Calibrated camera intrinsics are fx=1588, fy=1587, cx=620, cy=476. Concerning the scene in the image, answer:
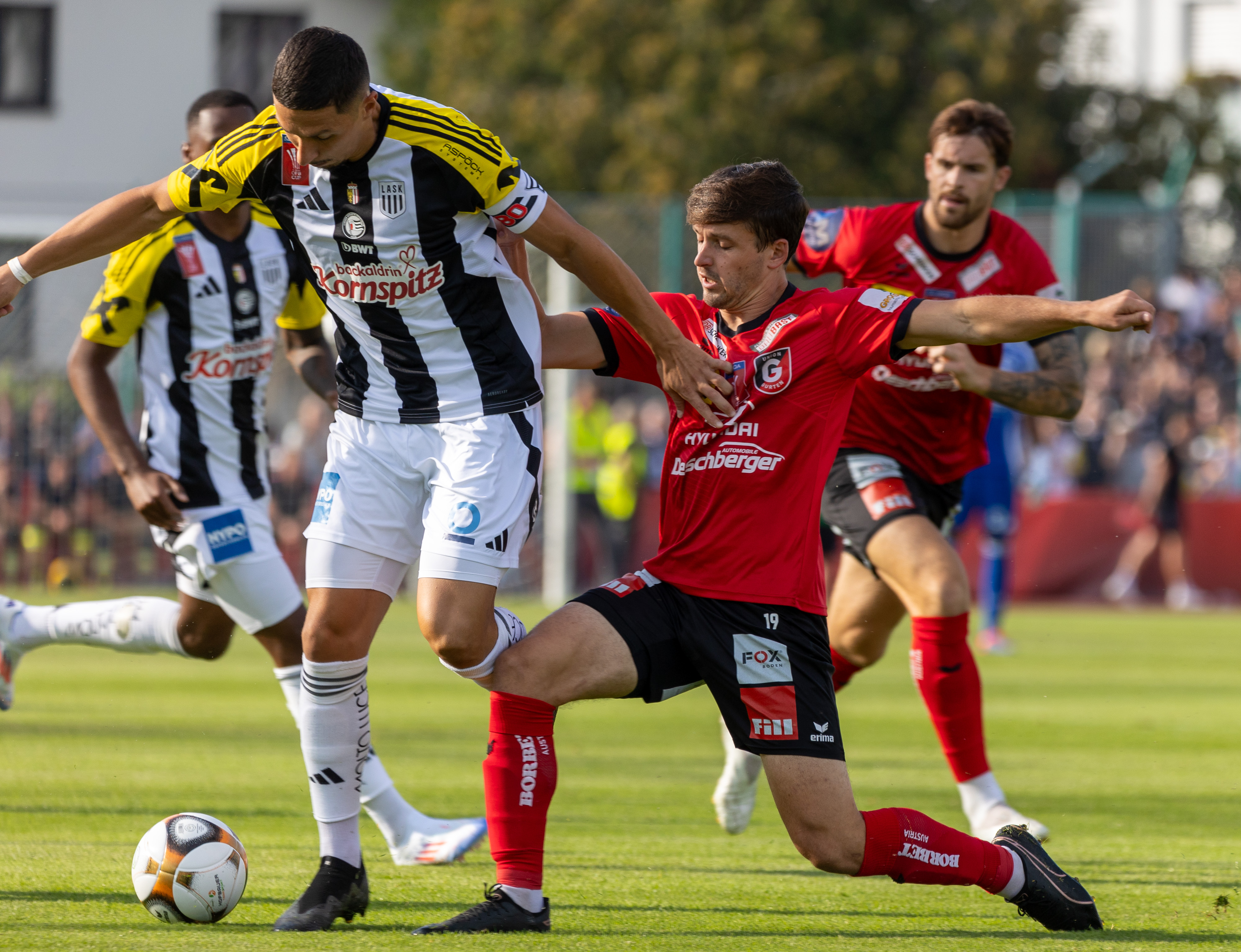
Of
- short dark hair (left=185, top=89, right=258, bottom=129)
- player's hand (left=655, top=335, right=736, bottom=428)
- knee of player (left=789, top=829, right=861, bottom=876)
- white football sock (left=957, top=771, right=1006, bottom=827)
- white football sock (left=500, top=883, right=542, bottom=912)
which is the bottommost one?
white football sock (left=957, top=771, right=1006, bottom=827)

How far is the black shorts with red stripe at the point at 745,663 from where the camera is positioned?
13.8 ft

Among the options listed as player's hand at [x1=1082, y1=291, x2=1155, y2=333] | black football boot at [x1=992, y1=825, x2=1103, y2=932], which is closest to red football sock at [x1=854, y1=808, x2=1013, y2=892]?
black football boot at [x1=992, y1=825, x2=1103, y2=932]

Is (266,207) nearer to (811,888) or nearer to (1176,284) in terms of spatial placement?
(811,888)

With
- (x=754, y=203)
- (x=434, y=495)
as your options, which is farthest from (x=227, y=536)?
(x=754, y=203)

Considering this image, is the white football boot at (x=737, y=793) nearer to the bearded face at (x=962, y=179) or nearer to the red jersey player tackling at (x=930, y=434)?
the red jersey player tackling at (x=930, y=434)

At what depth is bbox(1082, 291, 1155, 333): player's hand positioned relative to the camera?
386cm

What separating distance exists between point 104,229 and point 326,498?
3.08ft

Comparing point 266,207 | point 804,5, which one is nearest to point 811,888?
point 266,207

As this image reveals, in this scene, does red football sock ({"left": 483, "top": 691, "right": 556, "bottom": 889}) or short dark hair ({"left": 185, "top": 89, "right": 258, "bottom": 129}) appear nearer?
red football sock ({"left": 483, "top": 691, "right": 556, "bottom": 889})

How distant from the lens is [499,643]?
13.9 ft

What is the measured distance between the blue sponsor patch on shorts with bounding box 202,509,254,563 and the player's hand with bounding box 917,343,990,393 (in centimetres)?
250

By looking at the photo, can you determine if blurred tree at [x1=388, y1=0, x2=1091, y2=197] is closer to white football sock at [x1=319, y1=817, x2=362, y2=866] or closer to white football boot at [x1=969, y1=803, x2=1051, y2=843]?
white football boot at [x1=969, y1=803, x2=1051, y2=843]

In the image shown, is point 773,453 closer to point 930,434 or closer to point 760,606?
point 760,606

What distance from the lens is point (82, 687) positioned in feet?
33.7
